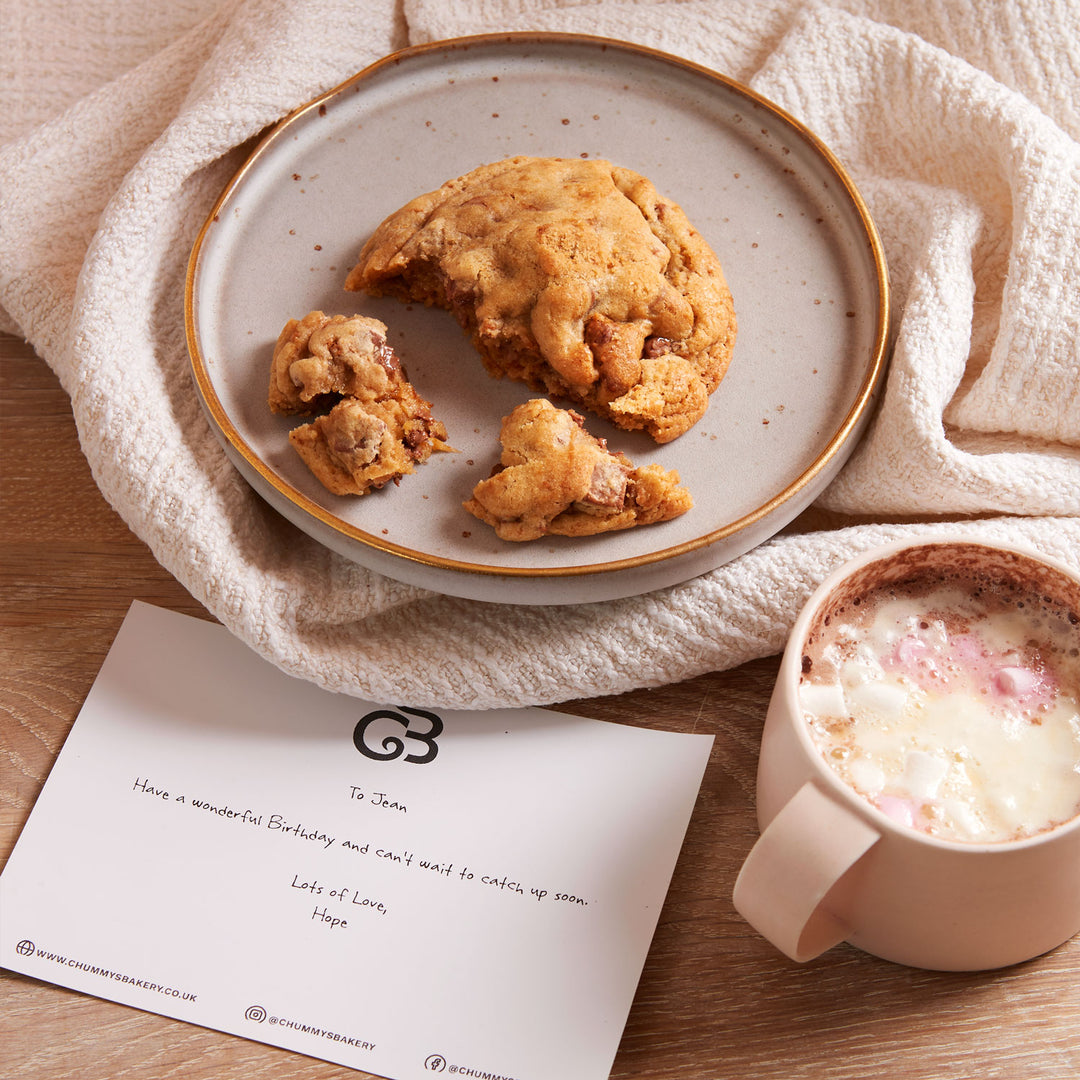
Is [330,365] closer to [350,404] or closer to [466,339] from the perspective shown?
[350,404]

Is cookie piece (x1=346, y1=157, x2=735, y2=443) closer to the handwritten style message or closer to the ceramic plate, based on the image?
the ceramic plate

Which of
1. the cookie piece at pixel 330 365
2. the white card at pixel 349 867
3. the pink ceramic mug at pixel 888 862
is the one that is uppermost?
the cookie piece at pixel 330 365

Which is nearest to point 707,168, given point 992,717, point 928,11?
point 928,11

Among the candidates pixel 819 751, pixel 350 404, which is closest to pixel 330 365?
pixel 350 404

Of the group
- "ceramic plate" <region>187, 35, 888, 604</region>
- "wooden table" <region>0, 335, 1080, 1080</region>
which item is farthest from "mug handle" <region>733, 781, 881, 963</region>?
"ceramic plate" <region>187, 35, 888, 604</region>

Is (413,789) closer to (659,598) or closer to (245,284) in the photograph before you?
(659,598)

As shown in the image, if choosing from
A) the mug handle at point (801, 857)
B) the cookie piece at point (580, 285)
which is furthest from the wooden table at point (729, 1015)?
the cookie piece at point (580, 285)

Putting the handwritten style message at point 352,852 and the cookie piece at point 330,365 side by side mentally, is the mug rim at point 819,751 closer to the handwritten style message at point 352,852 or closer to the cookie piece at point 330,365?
the handwritten style message at point 352,852
